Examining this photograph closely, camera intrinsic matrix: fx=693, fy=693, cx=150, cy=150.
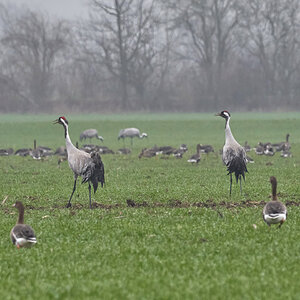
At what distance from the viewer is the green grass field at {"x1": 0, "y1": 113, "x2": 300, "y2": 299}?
9.04 metres

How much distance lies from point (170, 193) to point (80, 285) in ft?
35.6

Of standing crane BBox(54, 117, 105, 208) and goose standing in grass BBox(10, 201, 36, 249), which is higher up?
standing crane BBox(54, 117, 105, 208)

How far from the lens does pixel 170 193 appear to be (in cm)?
1991

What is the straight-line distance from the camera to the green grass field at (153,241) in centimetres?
904

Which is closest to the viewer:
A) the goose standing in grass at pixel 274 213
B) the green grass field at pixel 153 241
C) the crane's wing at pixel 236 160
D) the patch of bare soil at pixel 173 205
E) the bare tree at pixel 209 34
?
the green grass field at pixel 153 241

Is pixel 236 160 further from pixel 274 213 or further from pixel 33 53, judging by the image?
pixel 33 53

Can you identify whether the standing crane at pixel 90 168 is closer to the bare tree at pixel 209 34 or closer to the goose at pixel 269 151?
the goose at pixel 269 151

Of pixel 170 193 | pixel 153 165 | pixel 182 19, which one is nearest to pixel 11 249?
pixel 170 193

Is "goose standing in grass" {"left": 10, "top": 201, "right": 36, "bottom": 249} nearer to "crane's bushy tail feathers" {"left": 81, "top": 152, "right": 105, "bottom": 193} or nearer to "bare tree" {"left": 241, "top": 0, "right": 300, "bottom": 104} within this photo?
"crane's bushy tail feathers" {"left": 81, "top": 152, "right": 105, "bottom": 193}

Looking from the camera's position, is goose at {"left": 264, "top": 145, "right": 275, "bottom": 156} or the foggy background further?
the foggy background

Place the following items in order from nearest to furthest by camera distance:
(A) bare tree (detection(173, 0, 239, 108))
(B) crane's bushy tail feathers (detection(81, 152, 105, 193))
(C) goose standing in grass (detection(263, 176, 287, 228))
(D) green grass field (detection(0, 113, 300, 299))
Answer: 1. (D) green grass field (detection(0, 113, 300, 299))
2. (C) goose standing in grass (detection(263, 176, 287, 228))
3. (B) crane's bushy tail feathers (detection(81, 152, 105, 193))
4. (A) bare tree (detection(173, 0, 239, 108))

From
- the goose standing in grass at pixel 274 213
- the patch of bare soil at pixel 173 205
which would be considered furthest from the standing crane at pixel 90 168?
the goose standing in grass at pixel 274 213

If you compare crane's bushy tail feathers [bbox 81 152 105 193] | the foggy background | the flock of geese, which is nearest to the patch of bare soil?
the flock of geese

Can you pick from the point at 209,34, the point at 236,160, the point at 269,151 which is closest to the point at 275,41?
the point at 209,34
